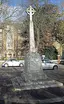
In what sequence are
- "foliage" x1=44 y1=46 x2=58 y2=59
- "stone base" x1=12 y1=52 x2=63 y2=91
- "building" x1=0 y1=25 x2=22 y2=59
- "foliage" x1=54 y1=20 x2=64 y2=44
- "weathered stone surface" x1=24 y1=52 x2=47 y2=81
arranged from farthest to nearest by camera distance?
1. "building" x1=0 y1=25 x2=22 y2=59
2. "foliage" x1=44 y1=46 x2=58 y2=59
3. "foliage" x1=54 y1=20 x2=64 y2=44
4. "weathered stone surface" x1=24 y1=52 x2=47 y2=81
5. "stone base" x1=12 y1=52 x2=63 y2=91

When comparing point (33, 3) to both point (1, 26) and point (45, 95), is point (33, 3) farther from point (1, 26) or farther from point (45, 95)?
point (45, 95)

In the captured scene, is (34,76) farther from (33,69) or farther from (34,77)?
(33,69)

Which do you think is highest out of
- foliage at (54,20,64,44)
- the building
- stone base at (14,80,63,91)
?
foliage at (54,20,64,44)

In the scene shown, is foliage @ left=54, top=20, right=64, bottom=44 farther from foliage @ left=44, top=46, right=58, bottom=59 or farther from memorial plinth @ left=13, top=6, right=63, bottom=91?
memorial plinth @ left=13, top=6, right=63, bottom=91

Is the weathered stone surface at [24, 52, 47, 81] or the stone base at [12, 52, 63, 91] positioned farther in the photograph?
the weathered stone surface at [24, 52, 47, 81]

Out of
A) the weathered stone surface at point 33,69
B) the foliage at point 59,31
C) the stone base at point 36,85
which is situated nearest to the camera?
the stone base at point 36,85

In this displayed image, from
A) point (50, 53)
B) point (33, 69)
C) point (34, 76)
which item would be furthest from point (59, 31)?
point (34, 76)

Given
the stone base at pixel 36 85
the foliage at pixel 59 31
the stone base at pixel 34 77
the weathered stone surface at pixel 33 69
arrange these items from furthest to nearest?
the foliage at pixel 59 31
the weathered stone surface at pixel 33 69
the stone base at pixel 34 77
the stone base at pixel 36 85

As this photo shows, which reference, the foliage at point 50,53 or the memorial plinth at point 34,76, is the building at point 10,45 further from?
the memorial plinth at point 34,76

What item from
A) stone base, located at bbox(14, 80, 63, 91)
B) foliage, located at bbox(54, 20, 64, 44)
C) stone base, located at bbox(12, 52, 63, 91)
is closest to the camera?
stone base, located at bbox(14, 80, 63, 91)

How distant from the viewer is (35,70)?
14758 millimetres

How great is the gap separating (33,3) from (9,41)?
692 inches

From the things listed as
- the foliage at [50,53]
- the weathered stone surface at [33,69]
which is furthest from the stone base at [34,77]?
the foliage at [50,53]

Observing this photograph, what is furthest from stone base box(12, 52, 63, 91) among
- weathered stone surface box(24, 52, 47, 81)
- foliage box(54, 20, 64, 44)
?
foliage box(54, 20, 64, 44)
